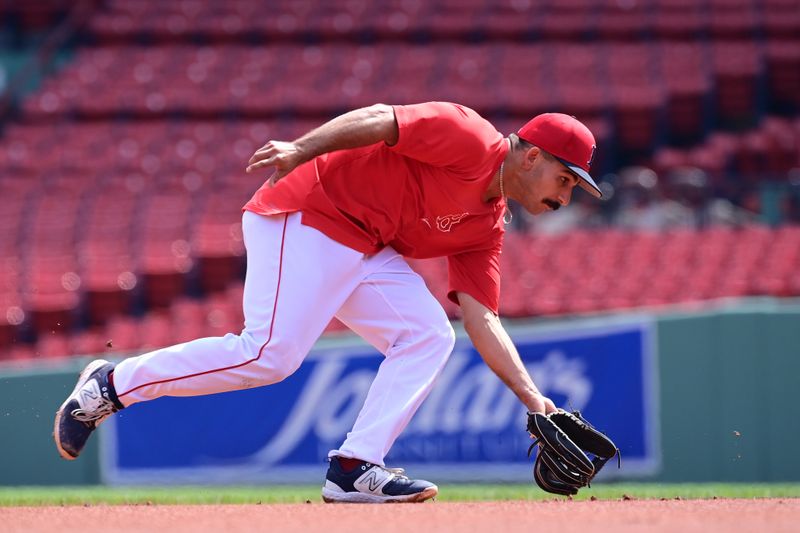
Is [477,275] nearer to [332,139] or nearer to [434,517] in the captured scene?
[332,139]

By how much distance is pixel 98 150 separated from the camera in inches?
515

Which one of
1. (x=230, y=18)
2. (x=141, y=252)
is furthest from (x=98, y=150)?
(x=230, y=18)

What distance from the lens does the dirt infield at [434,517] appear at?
3.58 metres

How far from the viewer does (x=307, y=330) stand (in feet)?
13.8

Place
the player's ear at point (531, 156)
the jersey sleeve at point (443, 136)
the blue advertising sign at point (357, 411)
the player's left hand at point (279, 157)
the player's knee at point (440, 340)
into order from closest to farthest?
the player's left hand at point (279, 157) → the jersey sleeve at point (443, 136) → the player's ear at point (531, 156) → the player's knee at point (440, 340) → the blue advertising sign at point (357, 411)

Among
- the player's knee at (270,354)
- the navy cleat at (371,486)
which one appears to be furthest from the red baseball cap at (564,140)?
the navy cleat at (371,486)

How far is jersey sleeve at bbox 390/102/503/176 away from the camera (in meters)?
4.05

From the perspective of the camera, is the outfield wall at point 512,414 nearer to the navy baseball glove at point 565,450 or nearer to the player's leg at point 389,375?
the navy baseball glove at point 565,450

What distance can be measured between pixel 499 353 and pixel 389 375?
41 centimetres

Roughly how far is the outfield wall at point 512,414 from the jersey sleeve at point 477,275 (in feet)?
9.12

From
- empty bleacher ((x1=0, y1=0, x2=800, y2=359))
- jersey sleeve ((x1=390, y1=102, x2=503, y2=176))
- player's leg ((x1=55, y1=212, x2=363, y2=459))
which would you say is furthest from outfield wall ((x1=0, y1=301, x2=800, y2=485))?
jersey sleeve ((x1=390, y1=102, x2=503, y2=176))

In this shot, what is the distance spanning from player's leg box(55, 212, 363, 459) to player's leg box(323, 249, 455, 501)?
0.15 m

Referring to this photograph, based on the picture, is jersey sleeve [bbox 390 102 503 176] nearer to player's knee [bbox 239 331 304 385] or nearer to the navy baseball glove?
player's knee [bbox 239 331 304 385]

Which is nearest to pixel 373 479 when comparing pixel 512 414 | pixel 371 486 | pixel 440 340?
pixel 371 486
